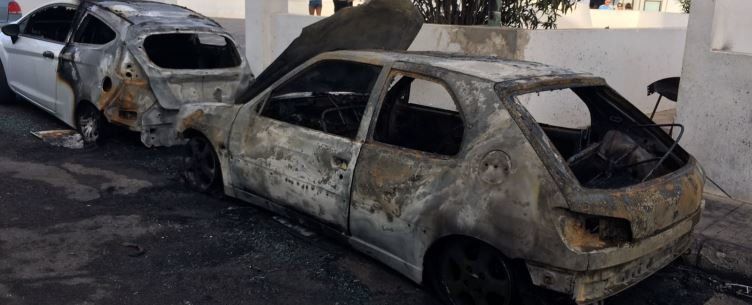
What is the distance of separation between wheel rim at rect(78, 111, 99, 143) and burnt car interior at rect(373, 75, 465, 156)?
3.92 metres

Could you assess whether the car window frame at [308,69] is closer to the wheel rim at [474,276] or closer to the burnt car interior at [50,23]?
the wheel rim at [474,276]

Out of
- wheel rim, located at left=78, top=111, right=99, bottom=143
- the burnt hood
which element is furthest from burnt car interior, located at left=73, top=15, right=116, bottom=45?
the burnt hood

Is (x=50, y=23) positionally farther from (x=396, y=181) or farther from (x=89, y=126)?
(x=396, y=181)

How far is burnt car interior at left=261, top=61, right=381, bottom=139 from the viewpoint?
180 inches

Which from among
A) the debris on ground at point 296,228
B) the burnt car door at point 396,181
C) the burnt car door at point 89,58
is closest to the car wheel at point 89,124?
the burnt car door at point 89,58

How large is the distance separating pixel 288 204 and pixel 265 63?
239 inches

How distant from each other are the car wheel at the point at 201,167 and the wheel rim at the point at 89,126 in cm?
186

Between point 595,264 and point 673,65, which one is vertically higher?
point 673,65

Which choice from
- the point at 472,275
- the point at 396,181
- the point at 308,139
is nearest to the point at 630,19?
the point at 308,139

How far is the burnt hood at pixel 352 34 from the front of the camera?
200 inches

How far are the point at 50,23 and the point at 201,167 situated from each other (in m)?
4.47

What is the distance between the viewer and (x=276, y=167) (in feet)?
14.8

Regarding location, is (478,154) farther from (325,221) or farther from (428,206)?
(325,221)

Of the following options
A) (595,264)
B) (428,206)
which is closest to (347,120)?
(428,206)
